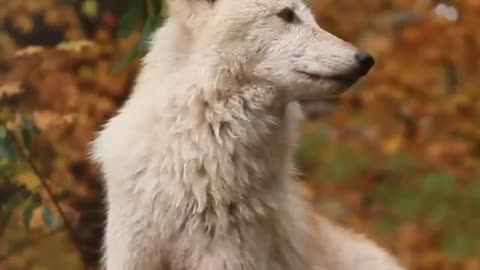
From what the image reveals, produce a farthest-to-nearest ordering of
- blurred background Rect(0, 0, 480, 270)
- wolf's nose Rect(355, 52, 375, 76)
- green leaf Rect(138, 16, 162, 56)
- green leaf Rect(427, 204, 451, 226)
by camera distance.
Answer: green leaf Rect(427, 204, 451, 226), blurred background Rect(0, 0, 480, 270), green leaf Rect(138, 16, 162, 56), wolf's nose Rect(355, 52, 375, 76)

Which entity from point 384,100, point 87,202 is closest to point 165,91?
point 87,202

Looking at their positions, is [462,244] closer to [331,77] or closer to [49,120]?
[49,120]

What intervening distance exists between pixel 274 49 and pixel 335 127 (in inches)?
245

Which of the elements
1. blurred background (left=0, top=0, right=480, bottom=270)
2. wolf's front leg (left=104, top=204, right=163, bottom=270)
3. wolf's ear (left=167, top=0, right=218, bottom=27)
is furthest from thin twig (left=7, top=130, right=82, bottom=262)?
wolf's ear (left=167, top=0, right=218, bottom=27)

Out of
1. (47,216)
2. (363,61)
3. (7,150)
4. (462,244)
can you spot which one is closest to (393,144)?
(462,244)

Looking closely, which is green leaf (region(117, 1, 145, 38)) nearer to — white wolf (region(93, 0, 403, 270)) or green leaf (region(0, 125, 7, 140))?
green leaf (region(0, 125, 7, 140))

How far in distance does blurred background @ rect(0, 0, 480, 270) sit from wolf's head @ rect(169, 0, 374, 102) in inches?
41.8

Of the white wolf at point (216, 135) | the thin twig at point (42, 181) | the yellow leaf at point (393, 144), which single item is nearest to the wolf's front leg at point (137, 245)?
the white wolf at point (216, 135)

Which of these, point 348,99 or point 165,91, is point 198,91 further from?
point 348,99

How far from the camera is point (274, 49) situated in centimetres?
441

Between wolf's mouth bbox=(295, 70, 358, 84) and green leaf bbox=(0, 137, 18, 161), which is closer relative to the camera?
wolf's mouth bbox=(295, 70, 358, 84)

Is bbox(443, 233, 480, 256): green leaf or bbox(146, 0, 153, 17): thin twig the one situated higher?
bbox(146, 0, 153, 17): thin twig

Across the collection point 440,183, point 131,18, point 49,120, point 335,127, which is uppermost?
point 131,18

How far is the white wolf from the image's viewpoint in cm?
440
